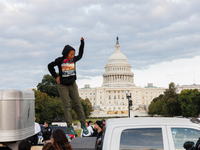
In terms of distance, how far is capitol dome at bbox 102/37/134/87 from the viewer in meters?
161

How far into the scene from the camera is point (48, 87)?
76.3 metres

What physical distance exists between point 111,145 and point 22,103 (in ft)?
8.04

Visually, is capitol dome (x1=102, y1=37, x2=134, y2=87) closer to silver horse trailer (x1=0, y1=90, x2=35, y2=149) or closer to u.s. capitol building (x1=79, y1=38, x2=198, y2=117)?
u.s. capitol building (x1=79, y1=38, x2=198, y2=117)

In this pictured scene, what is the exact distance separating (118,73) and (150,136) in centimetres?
15543

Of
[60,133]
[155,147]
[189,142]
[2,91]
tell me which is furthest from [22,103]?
[189,142]

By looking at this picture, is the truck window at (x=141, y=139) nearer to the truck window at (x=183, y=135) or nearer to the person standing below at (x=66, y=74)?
the truck window at (x=183, y=135)

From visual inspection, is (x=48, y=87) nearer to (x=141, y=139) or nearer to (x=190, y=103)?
(x=190, y=103)

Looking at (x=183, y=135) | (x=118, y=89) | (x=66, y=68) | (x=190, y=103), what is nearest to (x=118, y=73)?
(x=118, y=89)

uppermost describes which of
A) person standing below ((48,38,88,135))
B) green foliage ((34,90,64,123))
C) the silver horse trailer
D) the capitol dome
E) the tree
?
the capitol dome

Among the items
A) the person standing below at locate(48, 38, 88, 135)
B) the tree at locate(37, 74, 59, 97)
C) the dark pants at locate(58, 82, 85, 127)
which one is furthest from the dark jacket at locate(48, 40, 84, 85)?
the tree at locate(37, 74, 59, 97)

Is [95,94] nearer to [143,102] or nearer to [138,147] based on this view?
[143,102]

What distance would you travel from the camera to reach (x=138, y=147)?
18.1 feet

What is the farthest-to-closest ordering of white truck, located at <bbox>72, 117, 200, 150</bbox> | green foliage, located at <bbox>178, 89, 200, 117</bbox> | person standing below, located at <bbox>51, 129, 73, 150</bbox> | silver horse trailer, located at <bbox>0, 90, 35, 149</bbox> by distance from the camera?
green foliage, located at <bbox>178, 89, 200, 117</bbox> < silver horse trailer, located at <bbox>0, 90, 35, 149</bbox> < white truck, located at <bbox>72, 117, 200, 150</bbox> < person standing below, located at <bbox>51, 129, 73, 150</bbox>

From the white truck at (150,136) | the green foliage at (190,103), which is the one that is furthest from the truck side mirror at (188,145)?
the green foliage at (190,103)
